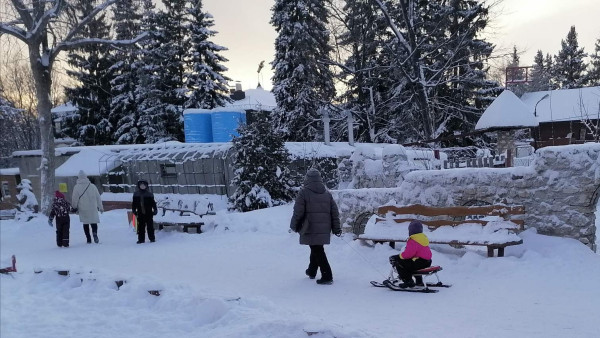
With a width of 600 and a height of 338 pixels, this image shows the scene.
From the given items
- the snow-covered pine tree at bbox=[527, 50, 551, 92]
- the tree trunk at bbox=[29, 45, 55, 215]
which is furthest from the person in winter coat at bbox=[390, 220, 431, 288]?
the snow-covered pine tree at bbox=[527, 50, 551, 92]

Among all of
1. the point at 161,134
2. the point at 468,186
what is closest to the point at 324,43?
the point at 161,134

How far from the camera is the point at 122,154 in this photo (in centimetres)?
2452

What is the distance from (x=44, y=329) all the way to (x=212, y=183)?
1522cm

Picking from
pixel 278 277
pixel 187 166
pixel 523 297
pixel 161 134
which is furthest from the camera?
pixel 161 134

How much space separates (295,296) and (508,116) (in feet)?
36.7

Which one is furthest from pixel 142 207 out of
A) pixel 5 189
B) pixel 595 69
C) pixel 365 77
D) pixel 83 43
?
pixel 595 69

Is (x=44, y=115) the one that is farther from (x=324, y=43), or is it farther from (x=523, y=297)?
(x=523, y=297)

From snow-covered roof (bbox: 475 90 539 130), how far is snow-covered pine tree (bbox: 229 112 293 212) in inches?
259

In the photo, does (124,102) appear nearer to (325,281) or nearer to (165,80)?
(165,80)

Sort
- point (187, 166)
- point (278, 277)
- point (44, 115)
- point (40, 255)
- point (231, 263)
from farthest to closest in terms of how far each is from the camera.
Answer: point (187, 166) → point (44, 115) → point (40, 255) → point (231, 263) → point (278, 277)

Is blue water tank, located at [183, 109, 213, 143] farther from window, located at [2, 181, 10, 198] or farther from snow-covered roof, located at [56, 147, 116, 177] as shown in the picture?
window, located at [2, 181, 10, 198]

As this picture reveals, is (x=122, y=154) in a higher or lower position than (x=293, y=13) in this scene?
lower

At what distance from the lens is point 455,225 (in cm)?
854

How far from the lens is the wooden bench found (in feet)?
25.8
